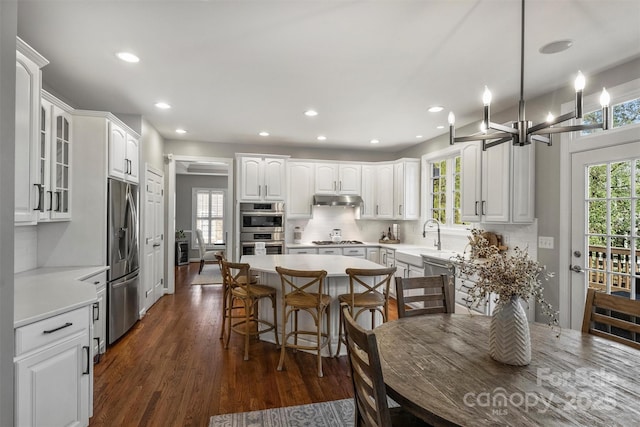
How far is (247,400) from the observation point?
2426mm

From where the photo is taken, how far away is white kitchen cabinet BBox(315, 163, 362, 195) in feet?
19.8

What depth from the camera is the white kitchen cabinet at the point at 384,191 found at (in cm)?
606

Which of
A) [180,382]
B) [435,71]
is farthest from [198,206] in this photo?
[435,71]

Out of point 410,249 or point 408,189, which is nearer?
point 410,249

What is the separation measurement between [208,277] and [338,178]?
3.68 meters

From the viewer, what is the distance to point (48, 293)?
210cm

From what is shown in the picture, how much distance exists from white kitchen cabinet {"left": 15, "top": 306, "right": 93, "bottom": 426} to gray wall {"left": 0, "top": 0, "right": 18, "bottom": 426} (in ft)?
1.41

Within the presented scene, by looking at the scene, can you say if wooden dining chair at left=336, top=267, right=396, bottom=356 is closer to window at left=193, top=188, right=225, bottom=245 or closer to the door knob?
the door knob

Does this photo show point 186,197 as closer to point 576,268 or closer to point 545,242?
point 545,242

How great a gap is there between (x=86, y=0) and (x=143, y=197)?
2785 millimetres

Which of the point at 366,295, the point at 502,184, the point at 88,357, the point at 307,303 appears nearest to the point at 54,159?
the point at 88,357

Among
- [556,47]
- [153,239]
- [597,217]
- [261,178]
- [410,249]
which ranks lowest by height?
[410,249]

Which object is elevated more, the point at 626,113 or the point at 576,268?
the point at 626,113

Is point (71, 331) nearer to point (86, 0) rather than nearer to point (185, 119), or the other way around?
point (86, 0)
